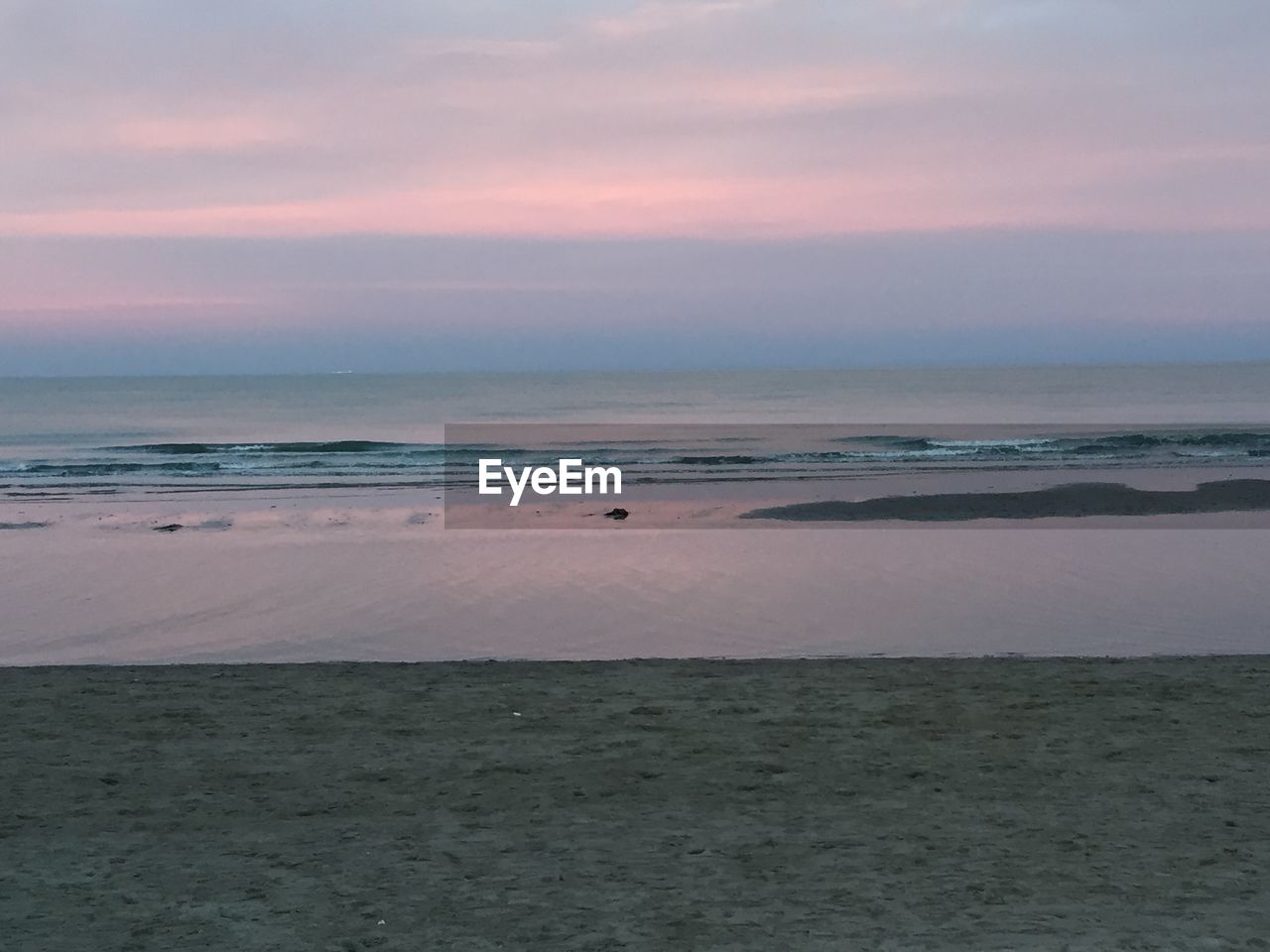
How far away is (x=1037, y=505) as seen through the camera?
19656 millimetres

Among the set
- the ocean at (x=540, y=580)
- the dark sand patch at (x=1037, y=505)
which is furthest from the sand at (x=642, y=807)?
the dark sand patch at (x=1037, y=505)

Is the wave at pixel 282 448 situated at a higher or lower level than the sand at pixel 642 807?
higher

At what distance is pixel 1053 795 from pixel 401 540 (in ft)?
37.3

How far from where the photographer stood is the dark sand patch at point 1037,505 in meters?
18.5

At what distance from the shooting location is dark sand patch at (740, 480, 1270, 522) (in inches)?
730

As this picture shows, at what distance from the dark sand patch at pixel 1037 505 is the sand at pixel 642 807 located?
10057 mm

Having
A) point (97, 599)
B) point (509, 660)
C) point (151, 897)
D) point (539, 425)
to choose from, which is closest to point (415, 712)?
point (509, 660)

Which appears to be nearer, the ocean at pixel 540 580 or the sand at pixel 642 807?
the sand at pixel 642 807

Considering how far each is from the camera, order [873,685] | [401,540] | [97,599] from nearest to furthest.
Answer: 1. [873,685]
2. [97,599]
3. [401,540]

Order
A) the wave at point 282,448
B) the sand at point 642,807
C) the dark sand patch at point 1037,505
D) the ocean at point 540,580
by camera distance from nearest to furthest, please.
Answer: the sand at point 642,807, the ocean at point 540,580, the dark sand patch at point 1037,505, the wave at point 282,448

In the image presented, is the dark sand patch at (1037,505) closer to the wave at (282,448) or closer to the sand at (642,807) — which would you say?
the sand at (642,807)

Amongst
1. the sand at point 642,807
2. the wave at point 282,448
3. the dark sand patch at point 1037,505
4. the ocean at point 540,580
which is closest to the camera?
the sand at point 642,807

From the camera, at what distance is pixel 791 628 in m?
10.3

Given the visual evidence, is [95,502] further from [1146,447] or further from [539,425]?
[539,425]
